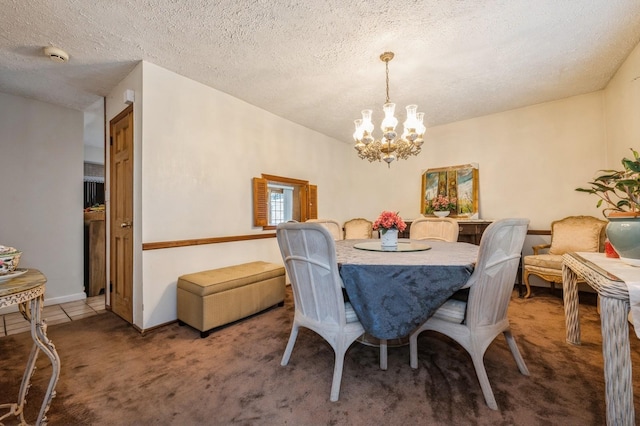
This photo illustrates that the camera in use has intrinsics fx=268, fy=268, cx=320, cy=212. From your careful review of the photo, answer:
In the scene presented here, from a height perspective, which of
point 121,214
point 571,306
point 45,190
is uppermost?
point 45,190

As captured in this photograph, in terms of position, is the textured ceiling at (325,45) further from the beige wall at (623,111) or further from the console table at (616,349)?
the console table at (616,349)

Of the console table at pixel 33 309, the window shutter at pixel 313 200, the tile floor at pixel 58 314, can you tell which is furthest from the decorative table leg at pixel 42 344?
the window shutter at pixel 313 200

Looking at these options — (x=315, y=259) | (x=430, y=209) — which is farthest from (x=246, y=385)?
(x=430, y=209)

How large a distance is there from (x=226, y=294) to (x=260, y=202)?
1.38 m

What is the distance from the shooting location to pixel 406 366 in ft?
6.08

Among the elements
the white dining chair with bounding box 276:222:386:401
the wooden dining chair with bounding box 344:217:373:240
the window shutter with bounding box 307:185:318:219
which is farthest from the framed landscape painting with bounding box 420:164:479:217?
the white dining chair with bounding box 276:222:386:401

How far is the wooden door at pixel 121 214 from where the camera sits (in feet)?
8.66

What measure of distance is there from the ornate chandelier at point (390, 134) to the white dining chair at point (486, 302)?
1220 millimetres

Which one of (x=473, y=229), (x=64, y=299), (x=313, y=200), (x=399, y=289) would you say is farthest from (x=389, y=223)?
(x=64, y=299)

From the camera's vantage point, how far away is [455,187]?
4.29 meters

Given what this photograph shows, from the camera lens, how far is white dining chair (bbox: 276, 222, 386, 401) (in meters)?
1.51

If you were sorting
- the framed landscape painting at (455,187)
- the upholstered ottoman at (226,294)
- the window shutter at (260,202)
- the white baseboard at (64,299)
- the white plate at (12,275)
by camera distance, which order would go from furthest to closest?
the framed landscape painting at (455,187) → the window shutter at (260,202) → the white baseboard at (64,299) → the upholstered ottoman at (226,294) → the white plate at (12,275)

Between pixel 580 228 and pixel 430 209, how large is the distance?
1.82 metres

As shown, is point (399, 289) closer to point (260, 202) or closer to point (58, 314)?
point (260, 202)
